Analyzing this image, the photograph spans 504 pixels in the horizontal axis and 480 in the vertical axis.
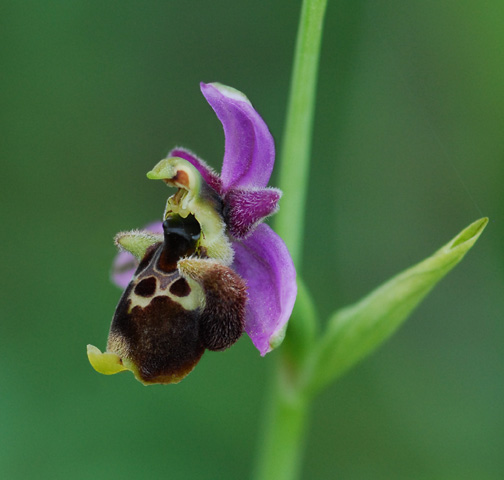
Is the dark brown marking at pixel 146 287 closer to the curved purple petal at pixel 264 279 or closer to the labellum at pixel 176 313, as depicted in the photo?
the labellum at pixel 176 313

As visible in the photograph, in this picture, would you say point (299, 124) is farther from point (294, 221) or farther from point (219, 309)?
point (219, 309)

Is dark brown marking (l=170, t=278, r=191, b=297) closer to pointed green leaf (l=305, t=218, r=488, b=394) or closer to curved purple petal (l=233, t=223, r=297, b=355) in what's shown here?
curved purple petal (l=233, t=223, r=297, b=355)

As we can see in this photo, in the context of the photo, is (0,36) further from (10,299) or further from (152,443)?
(152,443)

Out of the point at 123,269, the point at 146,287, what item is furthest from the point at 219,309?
the point at 123,269

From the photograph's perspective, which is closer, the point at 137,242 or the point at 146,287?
the point at 146,287

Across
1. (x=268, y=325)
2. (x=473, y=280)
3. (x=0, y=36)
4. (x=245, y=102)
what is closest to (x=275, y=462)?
(x=268, y=325)

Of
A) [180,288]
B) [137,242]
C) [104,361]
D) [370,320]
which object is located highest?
[137,242]

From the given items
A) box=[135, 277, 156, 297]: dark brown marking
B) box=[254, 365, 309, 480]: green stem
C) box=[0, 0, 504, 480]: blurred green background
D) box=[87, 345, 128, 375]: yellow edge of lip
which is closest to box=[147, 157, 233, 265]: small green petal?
box=[135, 277, 156, 297]: dark brown marking
